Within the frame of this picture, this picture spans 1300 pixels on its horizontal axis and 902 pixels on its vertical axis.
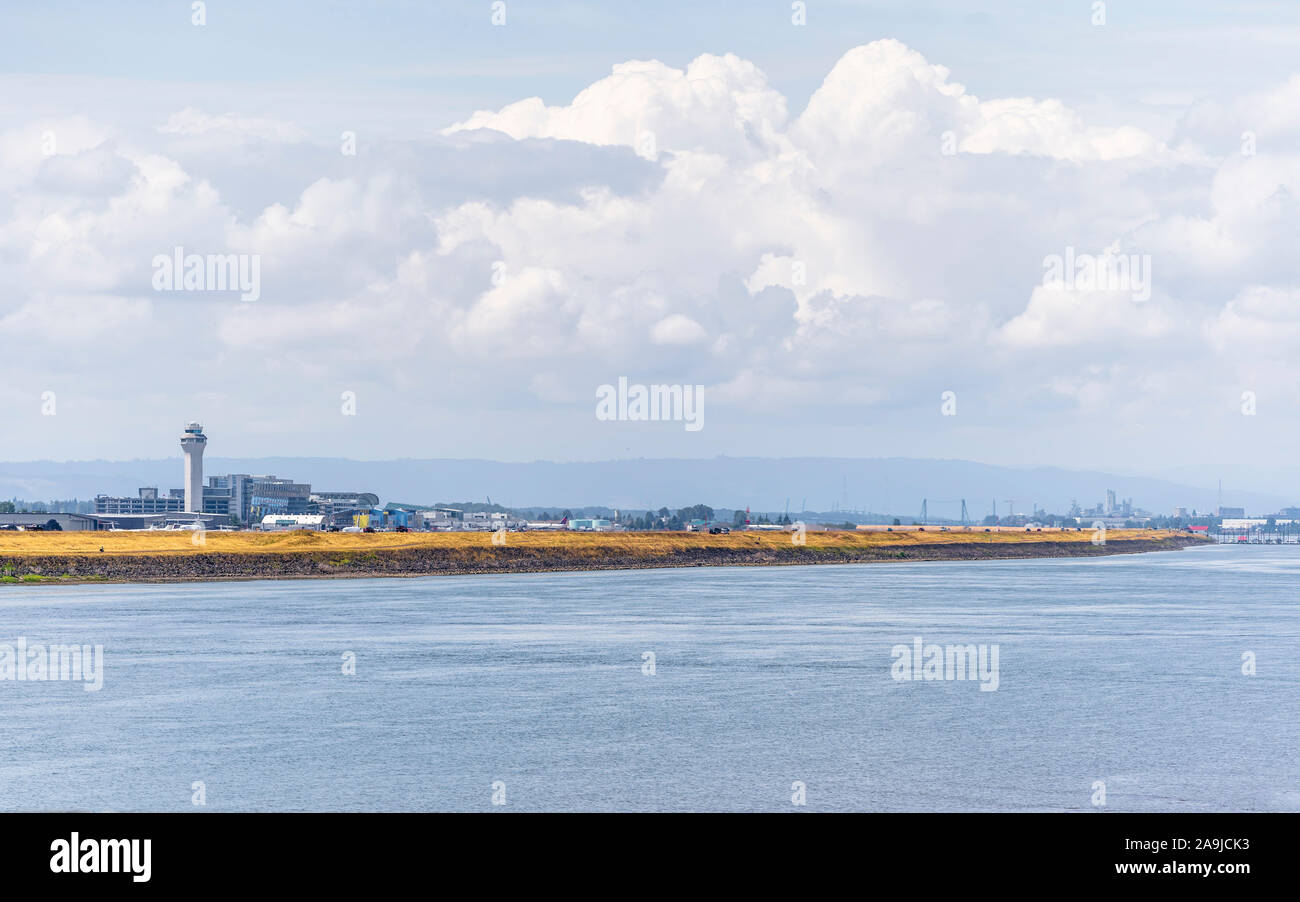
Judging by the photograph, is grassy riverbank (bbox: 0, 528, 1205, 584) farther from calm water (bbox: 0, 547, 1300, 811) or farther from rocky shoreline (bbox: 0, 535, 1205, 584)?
calm water (bbox: 0, 547, 1300, 811)

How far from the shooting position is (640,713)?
4728cm

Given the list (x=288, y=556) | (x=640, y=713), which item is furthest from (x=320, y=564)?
(x=640, y=713)

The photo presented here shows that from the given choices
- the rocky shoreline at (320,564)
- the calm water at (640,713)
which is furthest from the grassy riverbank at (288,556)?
the calm water at (640,713)

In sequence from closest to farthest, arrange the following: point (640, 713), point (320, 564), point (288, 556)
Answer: point (640, 713) → point (320, 564) → point (288, 556)

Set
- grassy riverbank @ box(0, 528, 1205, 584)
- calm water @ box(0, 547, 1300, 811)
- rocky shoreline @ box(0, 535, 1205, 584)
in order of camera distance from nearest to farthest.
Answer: calm water @ box(0, 547, 1300, 811) → rocky shoreline @ box(0, 535, 1205, 584) → grassy riverbank @ box(0, 528, 1205, 584)

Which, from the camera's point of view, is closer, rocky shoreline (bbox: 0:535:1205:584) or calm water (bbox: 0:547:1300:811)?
calm water (bbox: 0:547:1300:811)

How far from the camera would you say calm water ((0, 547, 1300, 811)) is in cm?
3547

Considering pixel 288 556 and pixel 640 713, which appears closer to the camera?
pixel 640 713

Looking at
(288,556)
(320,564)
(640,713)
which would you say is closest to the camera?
(640,713)

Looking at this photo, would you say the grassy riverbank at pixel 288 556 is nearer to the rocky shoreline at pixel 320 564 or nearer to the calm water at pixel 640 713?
the rocky shoreline at pixel 320 564

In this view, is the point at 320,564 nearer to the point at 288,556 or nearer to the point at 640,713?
the point at 288,556

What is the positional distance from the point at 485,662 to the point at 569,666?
167 inches

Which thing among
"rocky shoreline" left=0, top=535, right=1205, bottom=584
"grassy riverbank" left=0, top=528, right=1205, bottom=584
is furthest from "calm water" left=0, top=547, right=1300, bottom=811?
"grassy riverbank" left=0, top=528, right=1205, bottom=584

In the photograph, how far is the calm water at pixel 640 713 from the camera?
35.5 m
